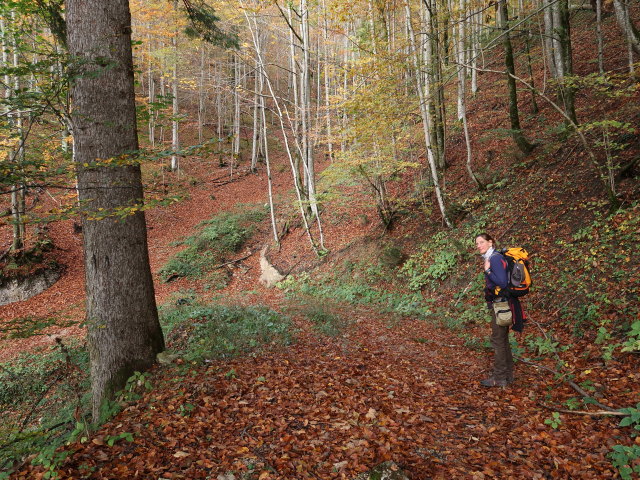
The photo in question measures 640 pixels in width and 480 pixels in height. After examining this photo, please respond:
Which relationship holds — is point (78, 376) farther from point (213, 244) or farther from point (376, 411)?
point (213, 244)

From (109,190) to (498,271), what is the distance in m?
5.26

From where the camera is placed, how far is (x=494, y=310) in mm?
4949

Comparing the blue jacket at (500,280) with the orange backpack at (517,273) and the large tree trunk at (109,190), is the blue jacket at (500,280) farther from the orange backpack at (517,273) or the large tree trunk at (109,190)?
the large tree trunk at (109,190)

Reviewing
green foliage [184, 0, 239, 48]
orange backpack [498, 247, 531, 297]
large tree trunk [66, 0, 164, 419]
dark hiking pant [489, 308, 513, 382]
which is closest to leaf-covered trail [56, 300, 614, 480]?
dark hiking pant [489, 308, 513, 382]

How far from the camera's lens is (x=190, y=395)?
4.33 meters

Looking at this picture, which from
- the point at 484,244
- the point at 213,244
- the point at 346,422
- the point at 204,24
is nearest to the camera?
the point at 346,422

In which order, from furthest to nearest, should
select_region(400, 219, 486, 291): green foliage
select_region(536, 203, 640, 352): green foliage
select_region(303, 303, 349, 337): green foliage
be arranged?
1. select_region(400, 219, 486, 291): green foliage
2. select_region(303, 303, 349, 337): green foliage
3. select_region(536, 203, 640, 352): green foliage

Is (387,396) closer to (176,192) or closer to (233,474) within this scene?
(233,474)

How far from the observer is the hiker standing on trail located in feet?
15.7

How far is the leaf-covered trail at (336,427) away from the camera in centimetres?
324

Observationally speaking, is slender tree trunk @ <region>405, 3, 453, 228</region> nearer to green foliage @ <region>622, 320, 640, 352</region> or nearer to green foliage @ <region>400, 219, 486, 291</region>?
green foliage @ <region>400, 219, 486, 291</region>

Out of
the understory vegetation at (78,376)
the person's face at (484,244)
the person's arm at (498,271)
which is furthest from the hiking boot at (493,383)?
the understory vegetation at (78,376)

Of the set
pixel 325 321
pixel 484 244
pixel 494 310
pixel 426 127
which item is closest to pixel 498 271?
pixel 484 244

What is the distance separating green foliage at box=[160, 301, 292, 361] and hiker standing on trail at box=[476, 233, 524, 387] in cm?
364
